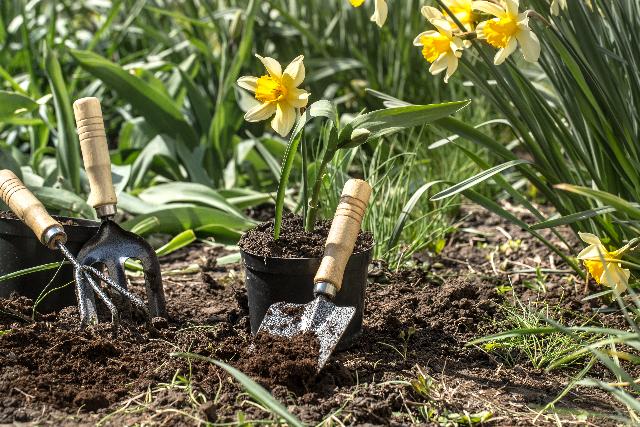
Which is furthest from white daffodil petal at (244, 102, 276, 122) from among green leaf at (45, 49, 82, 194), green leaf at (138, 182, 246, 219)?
green leaf at (45, 49, 82, 194)

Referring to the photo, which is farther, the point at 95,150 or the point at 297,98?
the point at 95,150

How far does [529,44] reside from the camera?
198cm

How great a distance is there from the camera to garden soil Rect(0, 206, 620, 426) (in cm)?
169

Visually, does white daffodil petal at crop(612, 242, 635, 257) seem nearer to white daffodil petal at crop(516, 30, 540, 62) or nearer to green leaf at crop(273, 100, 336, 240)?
white daffodil petal at crop(516, 30, 540, 62)

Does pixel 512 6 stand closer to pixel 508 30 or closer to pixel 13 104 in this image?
pixel 508 30

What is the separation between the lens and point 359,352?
1.99 meters

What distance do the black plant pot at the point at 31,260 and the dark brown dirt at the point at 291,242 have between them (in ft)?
1.32

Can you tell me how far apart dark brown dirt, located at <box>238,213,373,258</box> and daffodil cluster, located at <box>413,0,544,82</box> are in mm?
429

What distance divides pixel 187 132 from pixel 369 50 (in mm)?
980

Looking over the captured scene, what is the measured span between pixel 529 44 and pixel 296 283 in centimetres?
72

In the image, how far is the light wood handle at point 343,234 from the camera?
1.87 m

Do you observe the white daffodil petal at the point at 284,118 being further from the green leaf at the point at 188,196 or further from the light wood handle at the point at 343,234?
the green leaf at the point at 188,196

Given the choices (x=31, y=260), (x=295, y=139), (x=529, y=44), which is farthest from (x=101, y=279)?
(x=529, y=44)

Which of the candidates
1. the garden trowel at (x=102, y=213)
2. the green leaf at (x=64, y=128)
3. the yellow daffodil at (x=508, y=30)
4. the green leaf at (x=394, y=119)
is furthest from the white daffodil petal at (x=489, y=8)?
the green leaf at (x=64, y=128)
